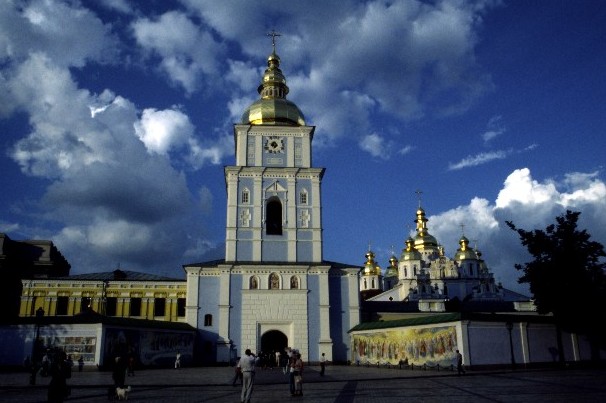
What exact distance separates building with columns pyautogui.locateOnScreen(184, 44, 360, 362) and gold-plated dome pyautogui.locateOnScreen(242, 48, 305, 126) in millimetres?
131

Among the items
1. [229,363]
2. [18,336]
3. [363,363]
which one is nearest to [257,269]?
[229,363]

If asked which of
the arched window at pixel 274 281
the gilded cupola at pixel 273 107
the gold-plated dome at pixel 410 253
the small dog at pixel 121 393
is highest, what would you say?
the gilded cupola at pixel 273 107

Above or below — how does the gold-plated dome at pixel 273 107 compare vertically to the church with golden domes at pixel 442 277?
above

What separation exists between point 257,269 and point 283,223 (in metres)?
3.72

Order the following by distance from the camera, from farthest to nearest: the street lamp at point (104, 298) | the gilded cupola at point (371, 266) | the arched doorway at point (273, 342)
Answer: the gilded cupola at point (371, 266)
the street lamp at point (104, 298)
the arched doorway at point (273, 342)

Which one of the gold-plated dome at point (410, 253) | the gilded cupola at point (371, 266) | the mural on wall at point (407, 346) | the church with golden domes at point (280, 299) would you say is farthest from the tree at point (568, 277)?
the gilded cupola at point (371, 266)

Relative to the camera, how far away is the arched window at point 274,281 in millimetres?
33553

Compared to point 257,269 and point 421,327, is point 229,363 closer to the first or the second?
point 257,269

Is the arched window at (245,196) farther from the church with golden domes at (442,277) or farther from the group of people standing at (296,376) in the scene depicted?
the church with golden domes at (442,277)

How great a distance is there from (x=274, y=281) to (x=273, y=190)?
644 cm

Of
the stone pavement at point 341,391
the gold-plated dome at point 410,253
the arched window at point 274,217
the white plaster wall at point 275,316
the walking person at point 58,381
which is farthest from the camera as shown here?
the gold-plated dome at point 410,253

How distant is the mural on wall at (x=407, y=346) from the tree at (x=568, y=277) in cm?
632

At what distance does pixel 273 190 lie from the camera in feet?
118

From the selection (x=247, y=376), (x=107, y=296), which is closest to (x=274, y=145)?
(x=107, y=296)
